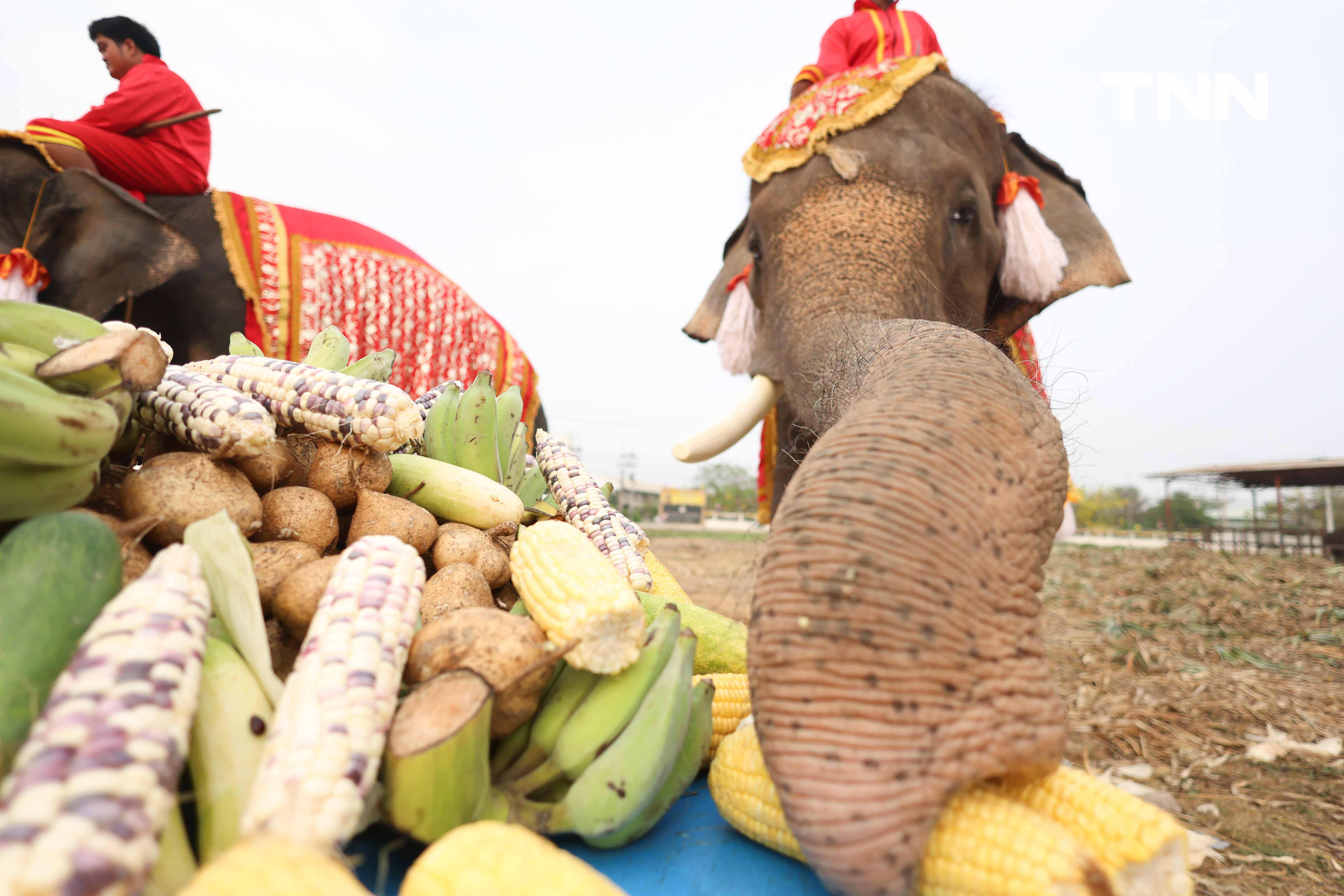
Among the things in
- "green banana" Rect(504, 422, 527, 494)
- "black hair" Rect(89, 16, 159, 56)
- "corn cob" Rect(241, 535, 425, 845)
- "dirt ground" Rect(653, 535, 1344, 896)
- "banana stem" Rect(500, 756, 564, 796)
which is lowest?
"dirt ground" Rect(653, 535, 1344, 896)

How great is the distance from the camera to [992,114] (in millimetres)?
3779

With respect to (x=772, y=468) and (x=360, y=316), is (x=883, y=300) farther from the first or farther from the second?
(x=360, y=316)

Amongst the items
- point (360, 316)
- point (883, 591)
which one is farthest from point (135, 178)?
point (883, 591)

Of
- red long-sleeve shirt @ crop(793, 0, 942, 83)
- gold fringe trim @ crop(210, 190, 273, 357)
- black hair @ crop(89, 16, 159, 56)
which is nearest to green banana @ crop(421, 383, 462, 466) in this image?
red long-sleeve shirt @ crop(793, 0, 942, 83)

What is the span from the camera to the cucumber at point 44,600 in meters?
0.74

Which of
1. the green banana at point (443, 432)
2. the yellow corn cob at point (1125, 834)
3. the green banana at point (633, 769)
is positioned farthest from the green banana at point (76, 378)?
the yellow corn cob at point (1125, 834)

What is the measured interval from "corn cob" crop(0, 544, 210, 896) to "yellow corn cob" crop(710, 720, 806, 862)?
69cm

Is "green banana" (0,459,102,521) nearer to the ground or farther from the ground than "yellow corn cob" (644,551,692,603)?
farther from the ground

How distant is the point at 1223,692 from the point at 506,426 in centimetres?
518

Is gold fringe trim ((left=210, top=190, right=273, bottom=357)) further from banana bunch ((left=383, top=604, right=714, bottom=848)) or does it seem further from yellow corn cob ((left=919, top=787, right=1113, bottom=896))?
yellow corn cob ((left=919, top=787, right=1113, bottom=896))

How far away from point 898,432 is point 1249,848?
9.94 ft

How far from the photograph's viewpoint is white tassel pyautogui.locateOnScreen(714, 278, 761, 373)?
13.2 ft

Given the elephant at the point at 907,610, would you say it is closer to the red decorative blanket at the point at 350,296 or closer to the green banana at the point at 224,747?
the green banana at the point at 224,747

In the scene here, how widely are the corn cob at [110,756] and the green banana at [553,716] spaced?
0.45 meters
